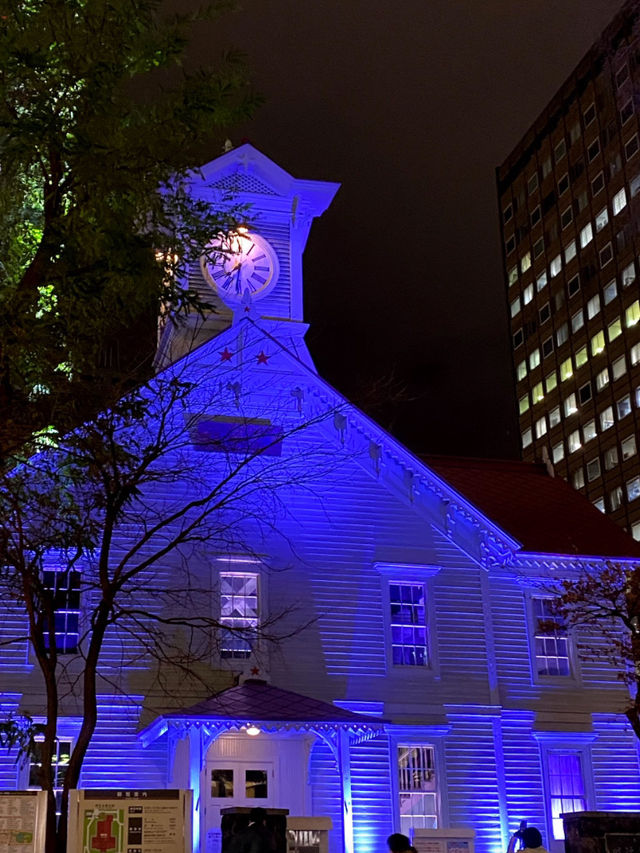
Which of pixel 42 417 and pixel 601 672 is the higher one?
pixel 42 417

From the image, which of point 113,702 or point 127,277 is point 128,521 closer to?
point 113,702

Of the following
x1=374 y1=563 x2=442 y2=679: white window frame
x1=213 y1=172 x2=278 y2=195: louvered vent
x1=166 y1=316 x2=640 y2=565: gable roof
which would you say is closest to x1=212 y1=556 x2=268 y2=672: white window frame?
x1=374 y1=563 x2=442 y2=679: white window frame

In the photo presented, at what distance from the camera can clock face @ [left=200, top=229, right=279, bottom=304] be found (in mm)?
27844

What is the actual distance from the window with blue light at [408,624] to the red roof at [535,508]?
2543 millimetres

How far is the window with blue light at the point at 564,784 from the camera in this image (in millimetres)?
24766

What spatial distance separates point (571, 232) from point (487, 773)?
88.5 meters

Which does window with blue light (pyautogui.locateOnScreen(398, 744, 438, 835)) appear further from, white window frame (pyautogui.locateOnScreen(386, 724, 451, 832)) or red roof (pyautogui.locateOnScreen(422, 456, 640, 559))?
red roof (pyautogui.locateOnScreen(422, 456, 640, 559))

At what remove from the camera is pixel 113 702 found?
22.4 meters

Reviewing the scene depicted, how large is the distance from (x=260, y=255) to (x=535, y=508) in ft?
31.7

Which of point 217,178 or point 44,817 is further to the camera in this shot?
point 217,178

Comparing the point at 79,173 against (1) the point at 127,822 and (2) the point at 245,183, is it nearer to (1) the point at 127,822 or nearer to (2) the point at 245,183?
(1) the point at 127,822

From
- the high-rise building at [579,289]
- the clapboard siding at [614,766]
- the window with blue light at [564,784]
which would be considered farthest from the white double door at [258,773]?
the high-rise building at [579,289]

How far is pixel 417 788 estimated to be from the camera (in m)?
23.9

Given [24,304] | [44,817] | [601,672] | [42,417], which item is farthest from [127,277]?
[601,672]
